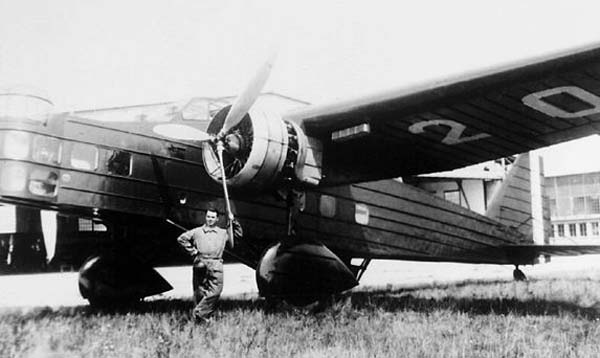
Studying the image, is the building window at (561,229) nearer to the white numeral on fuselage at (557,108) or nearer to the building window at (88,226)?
the white numeral on fuselage at (557,108)

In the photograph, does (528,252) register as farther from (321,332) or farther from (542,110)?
(321,332)

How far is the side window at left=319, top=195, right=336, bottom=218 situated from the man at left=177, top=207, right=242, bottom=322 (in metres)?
2.35

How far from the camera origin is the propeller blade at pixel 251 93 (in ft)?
18.8

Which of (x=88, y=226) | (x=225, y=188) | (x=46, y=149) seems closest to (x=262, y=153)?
(x=225, y=188)

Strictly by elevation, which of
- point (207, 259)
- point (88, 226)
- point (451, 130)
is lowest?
point (207, 259)

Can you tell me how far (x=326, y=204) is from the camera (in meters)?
7.93

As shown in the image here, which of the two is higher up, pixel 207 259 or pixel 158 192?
pixel 158 192

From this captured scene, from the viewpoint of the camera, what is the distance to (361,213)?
834 centimetres

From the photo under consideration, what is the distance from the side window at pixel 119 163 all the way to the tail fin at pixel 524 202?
786cm

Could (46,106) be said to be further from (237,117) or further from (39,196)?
(237,117)

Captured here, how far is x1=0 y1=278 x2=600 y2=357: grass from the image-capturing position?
3.86 m

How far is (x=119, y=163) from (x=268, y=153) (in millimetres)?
1719

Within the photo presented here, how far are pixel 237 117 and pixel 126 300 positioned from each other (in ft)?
9.19

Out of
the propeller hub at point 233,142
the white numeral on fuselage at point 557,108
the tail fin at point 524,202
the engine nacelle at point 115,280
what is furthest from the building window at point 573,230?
the propeller hub at point 233,142
